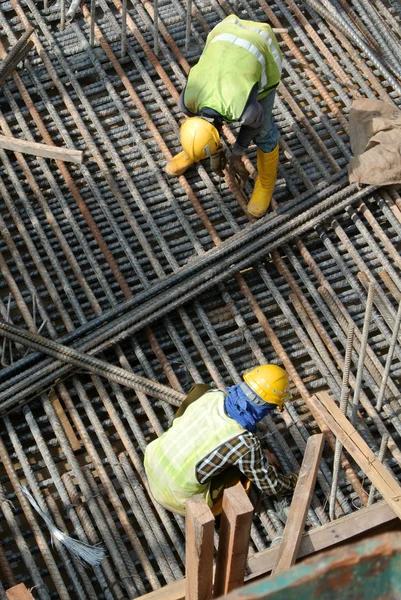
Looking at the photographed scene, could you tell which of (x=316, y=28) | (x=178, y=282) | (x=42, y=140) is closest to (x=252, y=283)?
(x=178, y=282)

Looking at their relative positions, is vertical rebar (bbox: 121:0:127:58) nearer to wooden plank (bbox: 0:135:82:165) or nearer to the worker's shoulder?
wooden plank (bbox: 0:135:82:165)

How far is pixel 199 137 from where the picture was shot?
566 cm

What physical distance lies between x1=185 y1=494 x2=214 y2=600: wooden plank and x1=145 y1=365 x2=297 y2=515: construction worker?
0.74 m

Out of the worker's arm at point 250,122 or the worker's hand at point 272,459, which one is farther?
the worker's arm at point 250,122

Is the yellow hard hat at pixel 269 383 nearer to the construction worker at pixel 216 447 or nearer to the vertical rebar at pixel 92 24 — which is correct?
the construction worker at pixel 216 447

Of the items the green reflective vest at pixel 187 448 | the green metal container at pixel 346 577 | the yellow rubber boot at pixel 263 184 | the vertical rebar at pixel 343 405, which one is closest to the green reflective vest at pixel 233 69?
Result: the yellow rubber boot at pixel 263 184

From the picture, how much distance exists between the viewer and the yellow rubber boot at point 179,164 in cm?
617

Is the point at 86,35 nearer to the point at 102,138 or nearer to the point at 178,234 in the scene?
the point at 102,138

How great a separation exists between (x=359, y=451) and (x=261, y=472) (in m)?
0.54

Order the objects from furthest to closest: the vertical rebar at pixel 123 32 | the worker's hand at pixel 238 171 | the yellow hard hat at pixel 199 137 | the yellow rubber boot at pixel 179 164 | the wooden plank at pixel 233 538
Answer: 1. the vertical rebar at pixel 123 32
2. the yellow rubber boot at pixel 179 164
3. the worker's hand at pixel 238 171
4. the yellow hard hat at pixel 199 137
5. the wooden plank at pixel 233 538

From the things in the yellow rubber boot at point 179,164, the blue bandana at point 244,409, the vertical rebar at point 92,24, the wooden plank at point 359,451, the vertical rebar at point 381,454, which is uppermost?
the vertical rebar at point 92,24

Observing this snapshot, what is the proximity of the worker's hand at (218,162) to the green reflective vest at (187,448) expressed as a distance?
193 centimetres

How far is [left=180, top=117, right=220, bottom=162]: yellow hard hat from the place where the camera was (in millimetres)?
5648

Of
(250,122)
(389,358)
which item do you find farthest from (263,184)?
(389,358)
